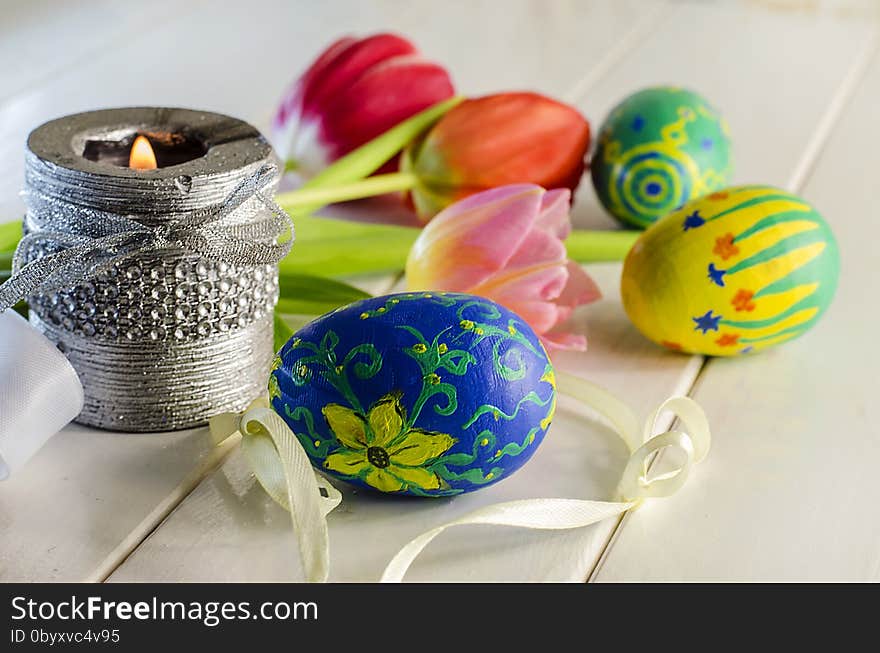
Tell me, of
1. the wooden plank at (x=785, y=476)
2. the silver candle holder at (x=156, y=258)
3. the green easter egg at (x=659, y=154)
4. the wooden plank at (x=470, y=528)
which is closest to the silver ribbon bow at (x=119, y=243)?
the silver candle holder at (x=156, y=258)

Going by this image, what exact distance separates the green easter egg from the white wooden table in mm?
54

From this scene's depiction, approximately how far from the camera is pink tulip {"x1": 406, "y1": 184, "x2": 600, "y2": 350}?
67cm

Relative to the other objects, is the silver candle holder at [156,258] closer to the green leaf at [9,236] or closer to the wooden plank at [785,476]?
the green leaf at [9,236]

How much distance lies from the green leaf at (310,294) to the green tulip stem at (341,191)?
47 millimetres

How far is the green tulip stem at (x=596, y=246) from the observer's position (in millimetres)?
831

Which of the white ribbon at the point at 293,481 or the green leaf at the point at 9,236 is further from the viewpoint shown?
the green leaf at the point at 9,236

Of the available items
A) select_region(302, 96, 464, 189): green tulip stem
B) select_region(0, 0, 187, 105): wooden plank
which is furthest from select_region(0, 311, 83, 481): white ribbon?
select_region(0, 0, 187, 105): wooden plank

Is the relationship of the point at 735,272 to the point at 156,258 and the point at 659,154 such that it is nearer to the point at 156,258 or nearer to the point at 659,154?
the point at 659,154

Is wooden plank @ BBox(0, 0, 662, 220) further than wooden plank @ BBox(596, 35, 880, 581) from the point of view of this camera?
Yes

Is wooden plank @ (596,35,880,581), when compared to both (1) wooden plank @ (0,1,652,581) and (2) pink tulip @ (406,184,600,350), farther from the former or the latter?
(1) wooden plank @ (0,1,652,581)

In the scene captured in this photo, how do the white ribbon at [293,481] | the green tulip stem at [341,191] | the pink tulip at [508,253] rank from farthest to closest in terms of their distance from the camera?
the green tulip stem at [341,191]
the pink tulip at [508,253]
the white ribbon at [293,481]

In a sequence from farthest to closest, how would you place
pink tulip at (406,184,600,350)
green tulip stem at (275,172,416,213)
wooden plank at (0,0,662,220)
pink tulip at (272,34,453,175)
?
1. wooden plank at (0,0,662,220)
2. pink tulip at (272,34,453,175)
3. green tulip stem at (275,172,416,213)
4. pink tulip at (406,184,600,350)

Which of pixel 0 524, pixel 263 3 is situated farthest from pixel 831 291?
pixel 263 3

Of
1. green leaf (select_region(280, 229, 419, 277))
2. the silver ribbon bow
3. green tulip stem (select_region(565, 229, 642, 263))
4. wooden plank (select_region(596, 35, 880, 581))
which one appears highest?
the silver ribbon bow
